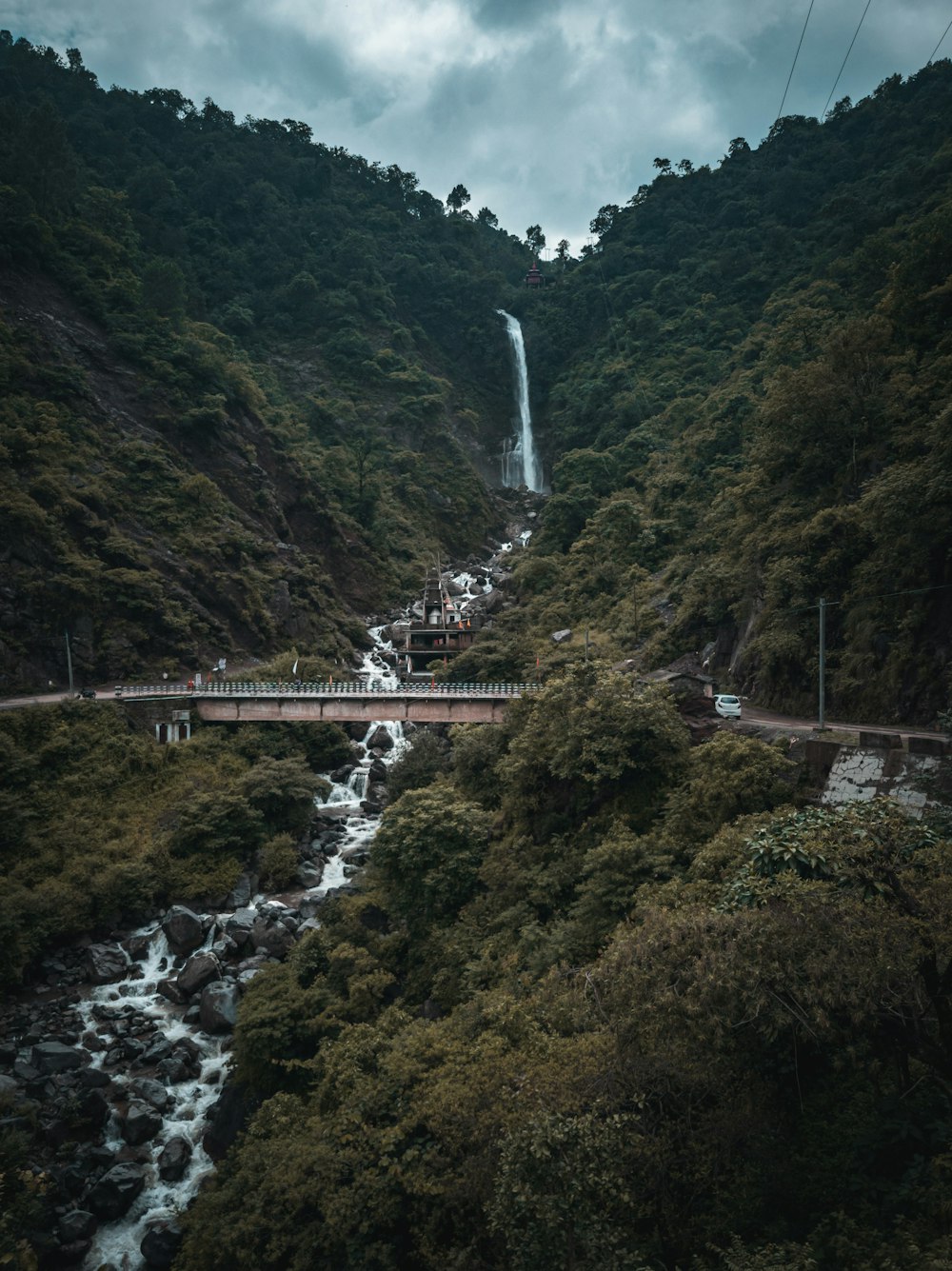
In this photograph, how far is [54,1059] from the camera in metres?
20.7

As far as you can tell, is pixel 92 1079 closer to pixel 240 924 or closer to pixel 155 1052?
pixel 155 1052

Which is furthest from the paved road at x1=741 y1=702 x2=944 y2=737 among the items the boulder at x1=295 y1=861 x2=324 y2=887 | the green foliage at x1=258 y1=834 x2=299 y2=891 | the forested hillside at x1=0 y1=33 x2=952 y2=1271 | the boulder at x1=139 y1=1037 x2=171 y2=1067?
the boulder at x1=139 y1=1037 x2=171 y2=1067

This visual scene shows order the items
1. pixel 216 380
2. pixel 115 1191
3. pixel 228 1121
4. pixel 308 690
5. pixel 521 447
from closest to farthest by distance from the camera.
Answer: pixel 115 1191
pixel 228 1121
pixel 308 690
pixel 216 380
pixel 521 447

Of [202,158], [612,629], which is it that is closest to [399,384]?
[202,158]

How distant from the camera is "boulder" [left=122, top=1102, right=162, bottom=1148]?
61.7ft

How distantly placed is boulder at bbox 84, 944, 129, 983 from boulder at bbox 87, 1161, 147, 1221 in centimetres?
829

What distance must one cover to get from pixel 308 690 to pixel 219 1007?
20550mm

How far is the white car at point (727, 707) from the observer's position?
24.8 meters

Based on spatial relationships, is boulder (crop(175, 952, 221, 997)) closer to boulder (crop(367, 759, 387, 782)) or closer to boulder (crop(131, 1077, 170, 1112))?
boulder (crop(131, 1077, 170, 1112))

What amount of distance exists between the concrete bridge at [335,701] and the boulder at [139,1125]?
21641mm

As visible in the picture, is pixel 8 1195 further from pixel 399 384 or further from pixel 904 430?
pixel 399 384

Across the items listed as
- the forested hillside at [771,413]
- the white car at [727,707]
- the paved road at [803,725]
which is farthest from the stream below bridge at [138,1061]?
the forested hillside at [771,413]

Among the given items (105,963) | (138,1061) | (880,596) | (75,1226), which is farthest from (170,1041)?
(880,596)

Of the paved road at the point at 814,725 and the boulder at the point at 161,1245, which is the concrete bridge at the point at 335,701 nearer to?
the paved road at the point at 814,725
